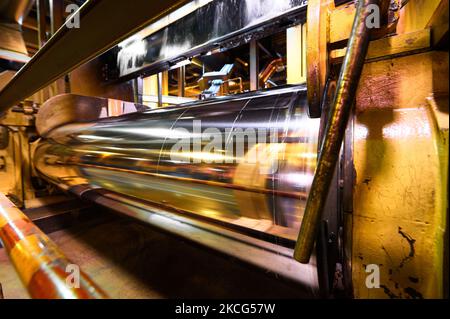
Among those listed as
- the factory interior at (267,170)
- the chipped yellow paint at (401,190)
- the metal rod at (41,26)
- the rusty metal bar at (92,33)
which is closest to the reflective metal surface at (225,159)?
the factory interior at (267,170)

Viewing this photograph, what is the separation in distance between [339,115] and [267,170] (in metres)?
0.32

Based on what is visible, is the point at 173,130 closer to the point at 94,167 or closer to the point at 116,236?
the point at 94,167

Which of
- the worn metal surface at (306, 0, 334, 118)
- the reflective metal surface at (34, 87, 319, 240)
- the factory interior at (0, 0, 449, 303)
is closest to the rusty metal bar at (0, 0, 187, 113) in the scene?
the factory interior at (0, 0, 449, 303)

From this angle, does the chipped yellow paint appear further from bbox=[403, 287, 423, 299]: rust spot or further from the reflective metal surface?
the reflective metal surface

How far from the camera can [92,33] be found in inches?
21.9

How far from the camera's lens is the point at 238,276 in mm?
1152

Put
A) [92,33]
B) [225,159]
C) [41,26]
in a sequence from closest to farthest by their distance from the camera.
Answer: [92,33] < [225,159] < [41,26]

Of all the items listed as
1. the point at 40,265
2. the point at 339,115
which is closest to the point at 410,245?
the point at 339,115

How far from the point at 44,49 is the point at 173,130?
0.47 meters

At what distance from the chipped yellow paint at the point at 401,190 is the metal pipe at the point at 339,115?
0.55 feet

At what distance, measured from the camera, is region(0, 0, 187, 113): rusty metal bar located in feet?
1.47

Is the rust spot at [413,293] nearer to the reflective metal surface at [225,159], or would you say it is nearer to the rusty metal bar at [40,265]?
the reflective metal surface at [225,159]

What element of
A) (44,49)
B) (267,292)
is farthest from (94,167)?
(267,292)
